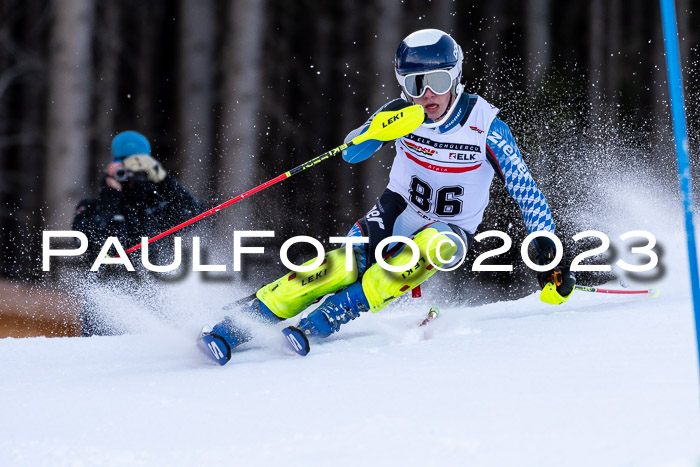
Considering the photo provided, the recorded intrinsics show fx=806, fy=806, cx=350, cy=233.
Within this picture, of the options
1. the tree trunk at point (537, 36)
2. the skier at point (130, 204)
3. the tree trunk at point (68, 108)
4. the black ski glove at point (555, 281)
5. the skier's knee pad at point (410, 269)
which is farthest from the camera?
the tree trunk at point (537, 36)

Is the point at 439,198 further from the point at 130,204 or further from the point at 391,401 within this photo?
the point at 130,204

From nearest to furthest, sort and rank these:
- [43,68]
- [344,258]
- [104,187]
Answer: [344,258], [104,187], [43,68]

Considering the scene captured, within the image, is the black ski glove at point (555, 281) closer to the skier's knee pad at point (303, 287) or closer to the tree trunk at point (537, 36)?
the skier's knee pad at point (303, 287)

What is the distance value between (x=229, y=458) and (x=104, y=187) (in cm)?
406

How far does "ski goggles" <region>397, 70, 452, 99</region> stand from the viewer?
12.7 feet

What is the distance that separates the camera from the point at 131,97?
1936 centimetres

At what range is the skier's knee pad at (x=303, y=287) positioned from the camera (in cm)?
380

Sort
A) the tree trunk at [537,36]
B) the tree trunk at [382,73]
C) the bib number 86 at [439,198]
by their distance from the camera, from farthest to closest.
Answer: the tree trunk at [537,36]
the tree trunk at [382,73]
the bib number 86 at [439,198]

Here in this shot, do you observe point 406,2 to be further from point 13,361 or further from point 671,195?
point 13,361

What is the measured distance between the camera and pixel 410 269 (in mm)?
3758

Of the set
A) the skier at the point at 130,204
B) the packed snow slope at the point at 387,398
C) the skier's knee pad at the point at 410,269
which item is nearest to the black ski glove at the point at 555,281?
the packed snow slope at the point at 387,398

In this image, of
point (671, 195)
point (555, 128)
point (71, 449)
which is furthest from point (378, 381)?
point (555, 128)

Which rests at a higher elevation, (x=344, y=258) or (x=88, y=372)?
(x=344, y=258)

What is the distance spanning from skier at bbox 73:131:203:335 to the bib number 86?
86.7 inches
